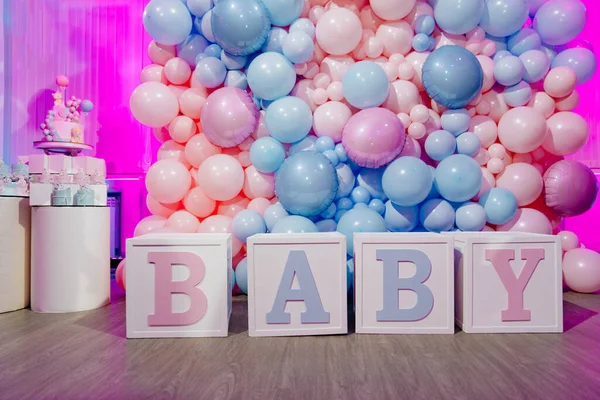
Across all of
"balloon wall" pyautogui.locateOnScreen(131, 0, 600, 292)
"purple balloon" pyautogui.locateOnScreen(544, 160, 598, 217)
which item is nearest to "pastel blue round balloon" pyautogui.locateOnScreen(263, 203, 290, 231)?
"balloon wall" pyautogui.locateOnScreen(131, 0, 600, 292)

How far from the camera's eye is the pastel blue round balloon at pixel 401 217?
109 inches

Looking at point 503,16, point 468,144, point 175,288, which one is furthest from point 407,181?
point 175,288

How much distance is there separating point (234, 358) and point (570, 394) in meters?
1.14

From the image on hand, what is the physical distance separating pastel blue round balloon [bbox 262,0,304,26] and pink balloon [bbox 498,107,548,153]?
1.48 metres

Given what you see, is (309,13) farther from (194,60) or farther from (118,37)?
(118,37)

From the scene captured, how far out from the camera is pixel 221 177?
2.83 metres

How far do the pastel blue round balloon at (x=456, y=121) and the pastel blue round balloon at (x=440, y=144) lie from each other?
2.2 inches

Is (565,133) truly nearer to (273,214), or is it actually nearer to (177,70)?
(273,214)

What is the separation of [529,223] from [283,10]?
6.63 feet

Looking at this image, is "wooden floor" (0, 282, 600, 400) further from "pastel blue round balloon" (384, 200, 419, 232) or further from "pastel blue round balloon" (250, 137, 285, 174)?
"pastel blue round balloon" (250, 137, 285, 174)

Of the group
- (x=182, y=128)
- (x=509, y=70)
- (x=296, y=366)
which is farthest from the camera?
(x=182, y=128)

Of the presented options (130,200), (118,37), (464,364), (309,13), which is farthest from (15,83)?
(464,364)

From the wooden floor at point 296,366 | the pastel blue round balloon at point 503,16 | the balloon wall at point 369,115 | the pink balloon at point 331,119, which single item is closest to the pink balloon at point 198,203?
the balloon wall at point 369,115

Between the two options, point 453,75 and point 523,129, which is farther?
point 523,129
